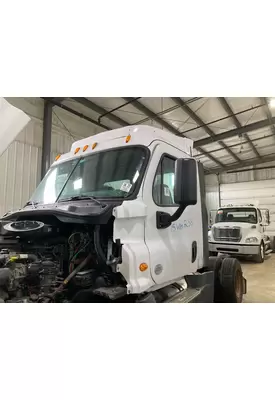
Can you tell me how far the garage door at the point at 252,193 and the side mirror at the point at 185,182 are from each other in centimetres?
320

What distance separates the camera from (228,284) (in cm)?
266

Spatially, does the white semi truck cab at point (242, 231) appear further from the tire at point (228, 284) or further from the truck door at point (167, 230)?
the truck door at point (167, 230)

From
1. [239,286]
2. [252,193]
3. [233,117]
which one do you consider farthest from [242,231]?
[233,117]

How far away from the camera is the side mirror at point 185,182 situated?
1.53m

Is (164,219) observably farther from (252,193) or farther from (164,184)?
(252,193)

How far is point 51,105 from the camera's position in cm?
245

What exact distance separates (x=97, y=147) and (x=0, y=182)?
1.23m

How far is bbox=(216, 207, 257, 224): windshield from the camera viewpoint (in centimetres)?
600

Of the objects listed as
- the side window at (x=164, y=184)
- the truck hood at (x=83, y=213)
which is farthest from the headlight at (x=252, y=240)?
the truck hood at (x=83, y=213)

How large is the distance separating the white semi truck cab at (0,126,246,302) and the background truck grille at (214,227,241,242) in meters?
3.90

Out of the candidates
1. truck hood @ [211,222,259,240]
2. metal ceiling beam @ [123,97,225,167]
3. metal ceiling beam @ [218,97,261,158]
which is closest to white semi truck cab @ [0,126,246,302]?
metal ceiling beam @ [123,97,225,167]

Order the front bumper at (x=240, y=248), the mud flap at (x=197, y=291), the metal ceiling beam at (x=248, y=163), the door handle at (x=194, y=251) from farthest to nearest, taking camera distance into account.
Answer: the front bumper at (x=240, y=248), the metal ceiling beam at (x=248, y=163), the door handle at (x=194, y=251), the mud flap at (x=197, y=291)
